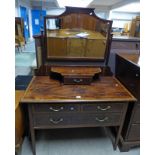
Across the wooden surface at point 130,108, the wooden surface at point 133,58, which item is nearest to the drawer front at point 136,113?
the wooden surface at point 130,108

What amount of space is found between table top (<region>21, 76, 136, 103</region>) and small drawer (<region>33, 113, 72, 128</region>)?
159 millimetres

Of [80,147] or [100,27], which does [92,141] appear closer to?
[80,147]

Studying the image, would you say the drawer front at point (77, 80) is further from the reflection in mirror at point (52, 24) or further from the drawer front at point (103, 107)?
the reflection in mirror at point (52, 24)

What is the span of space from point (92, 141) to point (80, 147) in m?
0.16

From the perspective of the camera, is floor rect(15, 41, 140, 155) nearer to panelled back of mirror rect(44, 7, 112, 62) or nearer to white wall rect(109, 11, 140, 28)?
panelled back of mirror rect(44, 7, 112, 62)

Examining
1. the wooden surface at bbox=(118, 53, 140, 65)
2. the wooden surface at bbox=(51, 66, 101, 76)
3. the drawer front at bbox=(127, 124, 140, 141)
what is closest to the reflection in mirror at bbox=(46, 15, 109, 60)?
the wooden surface at bbox=(51, 66, 101, 76)

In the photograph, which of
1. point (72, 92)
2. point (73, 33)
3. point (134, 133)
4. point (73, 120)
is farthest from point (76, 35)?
point (134, 133)

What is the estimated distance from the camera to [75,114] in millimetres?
1259

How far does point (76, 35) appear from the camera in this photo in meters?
1.48

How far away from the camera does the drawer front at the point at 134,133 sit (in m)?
1.40

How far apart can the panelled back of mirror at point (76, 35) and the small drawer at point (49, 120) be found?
0.59 meters

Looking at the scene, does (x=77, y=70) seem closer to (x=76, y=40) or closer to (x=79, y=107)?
(x=76, y=40)

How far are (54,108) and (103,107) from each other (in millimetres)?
412

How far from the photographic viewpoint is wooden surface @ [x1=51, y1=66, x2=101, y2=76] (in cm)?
143
